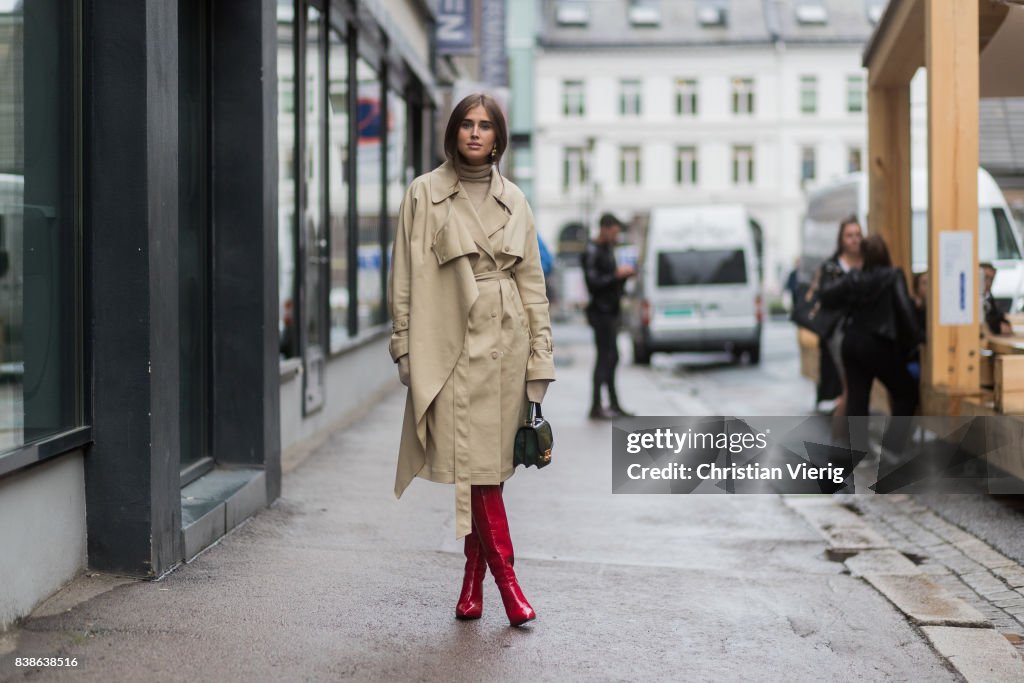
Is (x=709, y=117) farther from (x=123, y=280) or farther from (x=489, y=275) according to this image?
(x=489, y=275)

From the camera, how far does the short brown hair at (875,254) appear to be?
374 inches

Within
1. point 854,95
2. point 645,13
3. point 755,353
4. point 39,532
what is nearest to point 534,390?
point 39,532

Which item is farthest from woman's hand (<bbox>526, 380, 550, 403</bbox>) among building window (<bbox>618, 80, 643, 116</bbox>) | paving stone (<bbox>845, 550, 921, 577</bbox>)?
building window (<bbox>618, 80, 643, 116</bbox>)

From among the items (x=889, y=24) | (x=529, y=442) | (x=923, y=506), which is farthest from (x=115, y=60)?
(x=889, y=24)

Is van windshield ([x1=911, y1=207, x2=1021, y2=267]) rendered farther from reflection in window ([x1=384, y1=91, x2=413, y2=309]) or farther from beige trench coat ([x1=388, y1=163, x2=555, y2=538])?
reflection in window ([x1=384, y1=91, x2=413, y2=309])

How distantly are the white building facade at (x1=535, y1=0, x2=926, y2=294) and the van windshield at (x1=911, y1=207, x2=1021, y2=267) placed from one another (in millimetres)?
49368

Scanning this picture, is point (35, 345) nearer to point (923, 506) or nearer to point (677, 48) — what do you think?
point (923, 506)

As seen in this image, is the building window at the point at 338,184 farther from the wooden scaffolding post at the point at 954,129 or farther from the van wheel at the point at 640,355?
the van wheel at the point at 640,355

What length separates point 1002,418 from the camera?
25.3ft

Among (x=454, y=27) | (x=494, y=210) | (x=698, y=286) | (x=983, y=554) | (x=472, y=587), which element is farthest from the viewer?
(x=698, y=286)

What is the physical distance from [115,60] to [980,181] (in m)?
5.56

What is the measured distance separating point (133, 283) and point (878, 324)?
5738 mm

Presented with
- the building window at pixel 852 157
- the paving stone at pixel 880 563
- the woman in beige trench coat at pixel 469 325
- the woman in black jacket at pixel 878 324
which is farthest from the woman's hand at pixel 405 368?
the building window at pixel 852 157

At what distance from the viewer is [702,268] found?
22703mm
